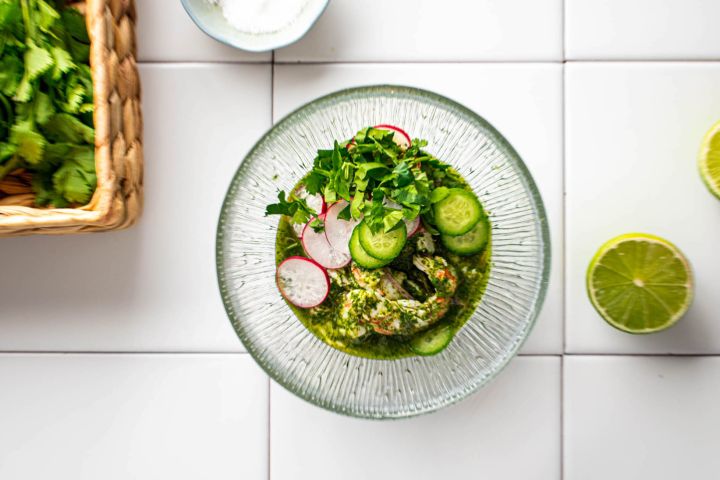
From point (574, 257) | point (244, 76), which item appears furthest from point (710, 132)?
point (244, 76)

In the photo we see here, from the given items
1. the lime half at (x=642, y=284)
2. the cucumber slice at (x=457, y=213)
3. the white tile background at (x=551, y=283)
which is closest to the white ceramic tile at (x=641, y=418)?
the white tile background at (x=551, y=283)

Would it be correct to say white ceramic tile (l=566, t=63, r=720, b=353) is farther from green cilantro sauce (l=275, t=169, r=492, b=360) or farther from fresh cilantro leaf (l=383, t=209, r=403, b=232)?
fresh cilantro leaf (l=383, t=209, r=403, b=232)

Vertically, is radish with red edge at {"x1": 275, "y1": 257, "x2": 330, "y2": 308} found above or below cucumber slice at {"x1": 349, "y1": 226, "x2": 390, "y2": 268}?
below

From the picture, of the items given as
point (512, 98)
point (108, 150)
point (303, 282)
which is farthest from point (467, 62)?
point (108, 150)

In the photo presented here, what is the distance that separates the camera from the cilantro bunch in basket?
862 mm

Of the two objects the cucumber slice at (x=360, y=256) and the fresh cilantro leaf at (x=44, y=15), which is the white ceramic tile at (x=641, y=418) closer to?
the cucumber slice at (x=360, y=256)

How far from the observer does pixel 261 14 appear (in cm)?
97

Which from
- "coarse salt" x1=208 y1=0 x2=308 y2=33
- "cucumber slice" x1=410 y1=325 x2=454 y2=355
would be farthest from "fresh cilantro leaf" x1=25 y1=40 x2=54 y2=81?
"cucumber slice" x1=410 y1=325 x2=454 y2=355

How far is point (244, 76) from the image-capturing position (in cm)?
100

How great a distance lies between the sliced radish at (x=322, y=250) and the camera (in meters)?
0.83

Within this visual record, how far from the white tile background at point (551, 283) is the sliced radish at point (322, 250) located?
0.80ft

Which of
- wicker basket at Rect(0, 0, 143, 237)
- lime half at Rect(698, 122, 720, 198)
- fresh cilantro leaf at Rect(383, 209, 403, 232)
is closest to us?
fresh cilantro leaf at Rect(383, 209, 403, 232)

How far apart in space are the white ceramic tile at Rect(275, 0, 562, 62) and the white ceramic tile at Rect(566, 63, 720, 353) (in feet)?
0.32

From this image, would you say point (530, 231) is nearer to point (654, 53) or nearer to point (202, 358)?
point (654, 53)
